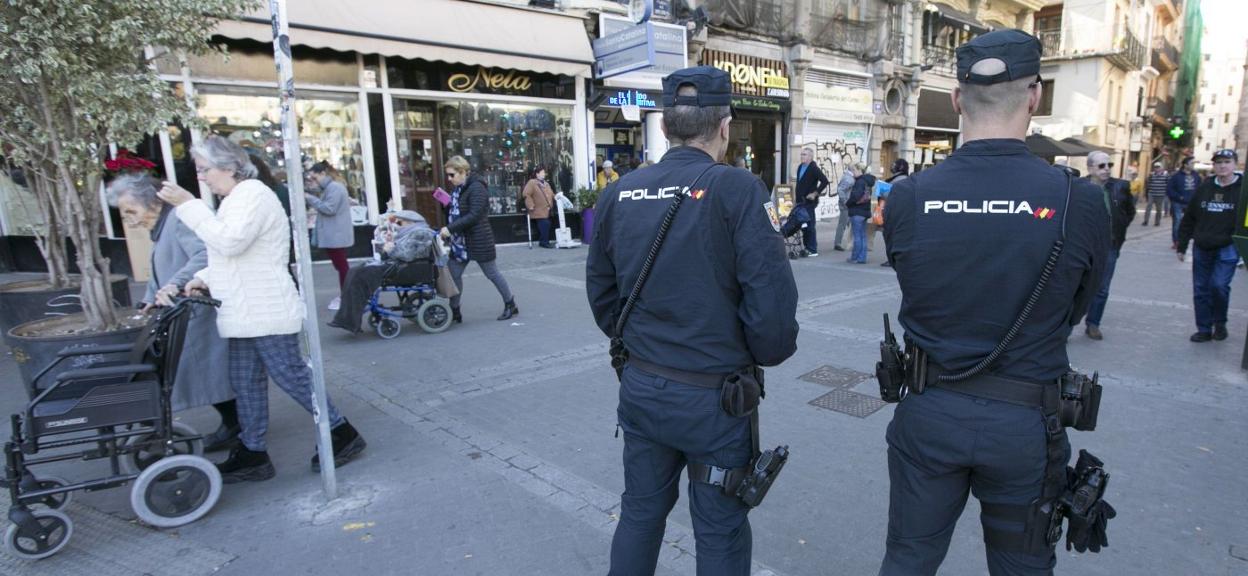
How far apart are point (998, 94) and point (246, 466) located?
4012 mm

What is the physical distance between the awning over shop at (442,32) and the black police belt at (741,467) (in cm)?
1020

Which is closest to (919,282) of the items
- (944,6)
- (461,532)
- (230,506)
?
(461,532)

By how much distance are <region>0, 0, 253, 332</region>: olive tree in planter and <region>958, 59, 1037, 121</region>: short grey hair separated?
4386mm

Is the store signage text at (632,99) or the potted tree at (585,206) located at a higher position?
the store signage text at (632,99)

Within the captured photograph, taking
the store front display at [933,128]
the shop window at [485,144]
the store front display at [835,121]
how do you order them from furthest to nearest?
the store front display at [933,128] → the store front display at [835,121] → the shop window at [485,144]

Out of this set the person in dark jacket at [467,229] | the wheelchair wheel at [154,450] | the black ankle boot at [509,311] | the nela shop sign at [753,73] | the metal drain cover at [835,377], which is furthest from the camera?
the nela shop sign at [753,73]

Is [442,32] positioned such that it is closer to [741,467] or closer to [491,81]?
[491,81]

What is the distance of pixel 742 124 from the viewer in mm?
19359

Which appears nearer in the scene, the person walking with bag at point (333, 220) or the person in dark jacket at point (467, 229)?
the person in dark jacket at point (467, 229)

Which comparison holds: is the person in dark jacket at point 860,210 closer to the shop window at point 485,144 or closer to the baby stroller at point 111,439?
the shop window at point 485,144

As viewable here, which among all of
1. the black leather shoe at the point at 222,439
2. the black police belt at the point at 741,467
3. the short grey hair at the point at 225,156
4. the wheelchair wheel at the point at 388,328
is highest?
the short grey hair at the point at 225,156

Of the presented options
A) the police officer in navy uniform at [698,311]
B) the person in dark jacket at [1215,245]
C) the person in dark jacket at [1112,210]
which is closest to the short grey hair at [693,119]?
the police officer in navy uniform at [698,311]

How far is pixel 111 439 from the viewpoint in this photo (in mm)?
3215

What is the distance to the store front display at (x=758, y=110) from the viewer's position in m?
18.0
